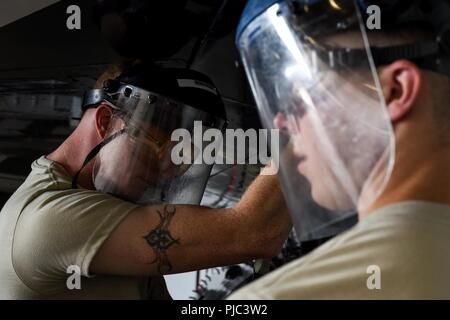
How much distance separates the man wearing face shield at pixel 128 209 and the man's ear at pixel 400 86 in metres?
0.58

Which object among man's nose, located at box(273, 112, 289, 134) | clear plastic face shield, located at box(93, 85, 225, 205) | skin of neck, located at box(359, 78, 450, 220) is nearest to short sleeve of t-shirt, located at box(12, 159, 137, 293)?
clear plastic face shield, located at box(93, 85, 225, 205)

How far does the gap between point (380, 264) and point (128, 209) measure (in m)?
0.73

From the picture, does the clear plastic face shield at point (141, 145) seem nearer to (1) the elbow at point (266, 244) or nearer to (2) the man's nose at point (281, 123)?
(1) the elbow at point (266, 244)

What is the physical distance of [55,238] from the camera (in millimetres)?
1392

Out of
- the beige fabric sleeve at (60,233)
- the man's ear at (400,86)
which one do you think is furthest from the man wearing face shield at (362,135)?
the beige fabric sleeve at (60,233)

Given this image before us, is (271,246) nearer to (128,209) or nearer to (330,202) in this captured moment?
(128,209)

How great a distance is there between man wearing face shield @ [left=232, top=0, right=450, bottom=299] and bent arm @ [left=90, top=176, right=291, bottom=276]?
1.10ft

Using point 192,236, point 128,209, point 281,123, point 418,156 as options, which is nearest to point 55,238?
point 128,209

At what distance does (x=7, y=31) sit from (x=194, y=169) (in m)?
0.76

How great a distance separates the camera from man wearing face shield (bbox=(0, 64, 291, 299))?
1.40 metres
